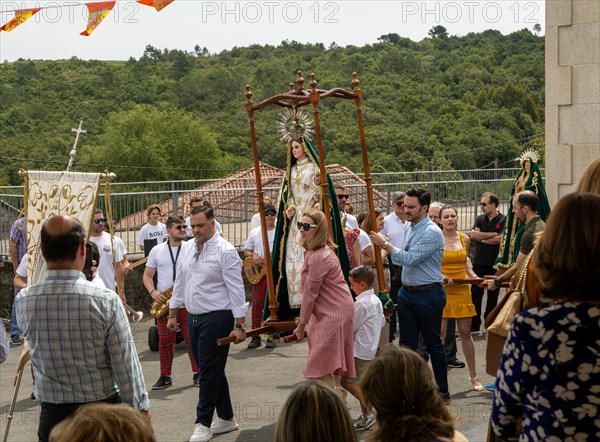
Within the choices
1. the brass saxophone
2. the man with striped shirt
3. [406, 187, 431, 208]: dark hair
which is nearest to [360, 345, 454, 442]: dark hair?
the man with striped shirt

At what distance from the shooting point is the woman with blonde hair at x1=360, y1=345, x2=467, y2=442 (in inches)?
148

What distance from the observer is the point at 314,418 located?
3.44 metres

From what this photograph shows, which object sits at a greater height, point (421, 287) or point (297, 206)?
point (297, 206)

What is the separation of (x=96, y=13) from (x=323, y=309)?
4700mm

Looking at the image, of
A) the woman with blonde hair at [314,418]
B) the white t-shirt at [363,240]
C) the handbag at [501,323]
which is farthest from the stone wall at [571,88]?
the woman with blonde hair at [314,418]

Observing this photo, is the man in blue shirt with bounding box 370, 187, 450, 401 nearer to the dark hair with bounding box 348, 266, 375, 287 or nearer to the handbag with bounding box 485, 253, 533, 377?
the dark hair with bounding box 348, 266, 375, 287

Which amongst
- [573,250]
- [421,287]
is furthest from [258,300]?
[573,250]

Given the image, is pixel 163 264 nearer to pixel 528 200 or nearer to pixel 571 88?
pixel 528 200

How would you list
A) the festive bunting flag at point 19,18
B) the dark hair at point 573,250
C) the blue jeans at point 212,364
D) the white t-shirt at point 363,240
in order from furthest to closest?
the festive bunting flag at point 19,18 → the white t-shirt at point 363,240 → the blue jeans at point 212,364 → the dark hair at point 573,250

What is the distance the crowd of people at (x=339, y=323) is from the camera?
337 cm

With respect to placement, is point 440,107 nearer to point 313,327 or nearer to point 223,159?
point 223,159

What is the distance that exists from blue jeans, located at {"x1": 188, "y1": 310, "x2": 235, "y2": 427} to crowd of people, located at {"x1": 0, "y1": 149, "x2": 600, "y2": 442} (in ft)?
0.04

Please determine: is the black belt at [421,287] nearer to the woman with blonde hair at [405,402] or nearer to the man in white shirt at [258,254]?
the man in white shirt at [258,254]

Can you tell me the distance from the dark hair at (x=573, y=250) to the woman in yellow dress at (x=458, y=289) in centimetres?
604
